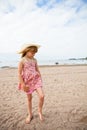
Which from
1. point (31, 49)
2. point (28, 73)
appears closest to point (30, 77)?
point (28, 73)

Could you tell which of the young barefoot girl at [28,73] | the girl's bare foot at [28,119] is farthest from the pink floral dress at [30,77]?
the girl's bare foot at [28,119]

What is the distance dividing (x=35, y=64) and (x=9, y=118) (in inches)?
→ 56.3

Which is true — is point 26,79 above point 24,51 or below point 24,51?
below

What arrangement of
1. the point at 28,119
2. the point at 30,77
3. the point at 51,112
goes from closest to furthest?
the point at 30,77
the point at 28,119
the point at 51,112

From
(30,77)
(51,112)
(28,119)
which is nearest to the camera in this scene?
(30,77)

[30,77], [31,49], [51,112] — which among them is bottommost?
[51,112]

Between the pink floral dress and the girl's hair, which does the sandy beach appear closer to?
the pink floral dress

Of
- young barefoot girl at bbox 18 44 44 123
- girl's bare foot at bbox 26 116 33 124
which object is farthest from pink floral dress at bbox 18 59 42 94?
girl's bare foot at bbox 26 116 33 124

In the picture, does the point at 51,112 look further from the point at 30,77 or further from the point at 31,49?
the point at 31,49

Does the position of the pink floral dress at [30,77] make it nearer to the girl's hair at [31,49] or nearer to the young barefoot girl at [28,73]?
the young barefoot girl at [28,73]

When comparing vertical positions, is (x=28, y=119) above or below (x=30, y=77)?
below

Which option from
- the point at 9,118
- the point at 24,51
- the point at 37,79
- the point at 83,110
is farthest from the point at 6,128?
the point at 83,110

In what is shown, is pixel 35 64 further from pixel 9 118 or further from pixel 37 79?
pixel 9 118

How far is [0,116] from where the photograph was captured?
5.60 m
